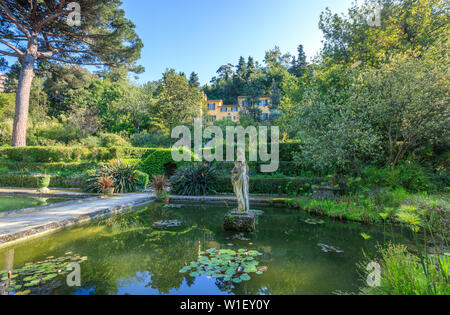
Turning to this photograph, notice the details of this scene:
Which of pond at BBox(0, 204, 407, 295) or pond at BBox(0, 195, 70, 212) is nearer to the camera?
pond at BBox(0, 204, 407, 295)

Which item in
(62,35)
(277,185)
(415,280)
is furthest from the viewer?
(62,35)

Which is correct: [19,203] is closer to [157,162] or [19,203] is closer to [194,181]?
[194,181]

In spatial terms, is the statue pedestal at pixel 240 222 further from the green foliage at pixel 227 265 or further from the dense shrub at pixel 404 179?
the dense shrub at pixel 404 179

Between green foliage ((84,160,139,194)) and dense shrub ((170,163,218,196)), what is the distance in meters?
2.20

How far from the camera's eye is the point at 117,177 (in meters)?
10.8

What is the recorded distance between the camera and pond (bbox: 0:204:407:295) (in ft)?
9.02

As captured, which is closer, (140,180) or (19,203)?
(19,203)

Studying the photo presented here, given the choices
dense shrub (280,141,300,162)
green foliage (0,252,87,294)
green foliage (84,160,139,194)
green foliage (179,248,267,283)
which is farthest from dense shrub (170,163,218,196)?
green foliage (0,252,87,294)

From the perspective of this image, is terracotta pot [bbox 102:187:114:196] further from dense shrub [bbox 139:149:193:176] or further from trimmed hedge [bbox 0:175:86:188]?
dense shrub [bbox 139:149:193:176]

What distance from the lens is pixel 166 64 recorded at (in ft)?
108

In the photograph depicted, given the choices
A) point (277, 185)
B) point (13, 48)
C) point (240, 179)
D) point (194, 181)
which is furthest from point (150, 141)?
point (240, 179)

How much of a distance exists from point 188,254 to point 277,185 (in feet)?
25.0

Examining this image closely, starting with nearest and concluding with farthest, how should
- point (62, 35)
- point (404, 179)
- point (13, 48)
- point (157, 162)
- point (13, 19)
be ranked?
point (404, 179) → point (157, 162) → point (13, 19) → point (13, 48) → point (62, 35)
